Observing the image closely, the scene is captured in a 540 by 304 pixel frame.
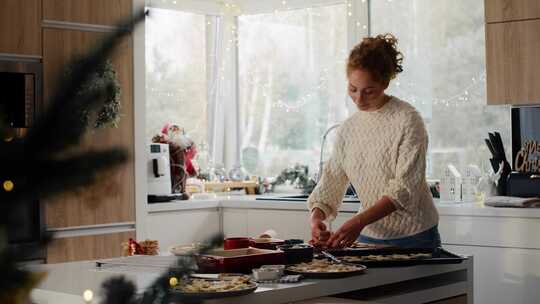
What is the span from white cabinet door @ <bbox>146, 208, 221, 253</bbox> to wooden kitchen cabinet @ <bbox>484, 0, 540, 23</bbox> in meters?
1.97

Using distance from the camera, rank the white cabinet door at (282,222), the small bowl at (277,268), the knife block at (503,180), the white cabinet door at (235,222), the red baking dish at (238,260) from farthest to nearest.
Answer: the white cabinet door at (235,222) < the white cabinet door at (282,222) < the knife block at (503,180) < the red baking dish at (238,260) < the small bowl at (277,268)

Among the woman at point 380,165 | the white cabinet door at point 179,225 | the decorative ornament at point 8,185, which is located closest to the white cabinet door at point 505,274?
the woman at point 380,165

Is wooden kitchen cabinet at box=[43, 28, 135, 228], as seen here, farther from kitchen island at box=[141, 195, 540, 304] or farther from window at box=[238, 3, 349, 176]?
window at box=[238, 3, 349, 176]

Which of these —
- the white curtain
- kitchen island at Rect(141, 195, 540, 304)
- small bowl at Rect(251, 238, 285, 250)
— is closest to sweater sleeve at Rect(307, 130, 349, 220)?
small bowl at Rect(251, 238, 285, 250)

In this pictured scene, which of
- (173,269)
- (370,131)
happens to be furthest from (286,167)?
(173,269)

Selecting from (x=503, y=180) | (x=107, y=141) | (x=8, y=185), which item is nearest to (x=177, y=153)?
(x=107, y=141)

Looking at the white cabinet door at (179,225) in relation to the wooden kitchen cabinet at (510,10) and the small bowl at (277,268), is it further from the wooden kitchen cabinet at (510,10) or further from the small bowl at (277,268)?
the small bowl at (277,268)

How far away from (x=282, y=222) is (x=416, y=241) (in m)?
1.93

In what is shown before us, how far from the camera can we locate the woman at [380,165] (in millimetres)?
2854

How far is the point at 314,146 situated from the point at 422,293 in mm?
3249

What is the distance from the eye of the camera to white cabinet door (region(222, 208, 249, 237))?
16.4 ft

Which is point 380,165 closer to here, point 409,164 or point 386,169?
point 386,169

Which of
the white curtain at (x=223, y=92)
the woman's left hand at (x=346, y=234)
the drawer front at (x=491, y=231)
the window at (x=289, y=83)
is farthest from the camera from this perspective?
the white curtain at (x=223, y=92)

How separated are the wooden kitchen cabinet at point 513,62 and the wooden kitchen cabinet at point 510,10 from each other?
0.03m
